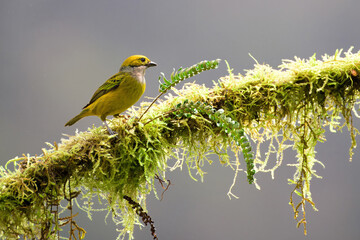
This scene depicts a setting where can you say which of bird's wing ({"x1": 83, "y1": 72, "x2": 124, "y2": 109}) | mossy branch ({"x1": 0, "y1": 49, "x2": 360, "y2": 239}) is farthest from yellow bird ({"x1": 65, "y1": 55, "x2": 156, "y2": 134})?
mossy branch ({"x1": 0, "y1": 49, "x2": 360, "y2": 239})

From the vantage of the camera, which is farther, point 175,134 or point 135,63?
point 135,63

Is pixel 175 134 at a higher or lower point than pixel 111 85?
lower

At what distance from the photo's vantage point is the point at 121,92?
1.84 m

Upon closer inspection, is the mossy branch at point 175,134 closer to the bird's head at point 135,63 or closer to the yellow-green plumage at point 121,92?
the yellow-green plumage at point 121,92

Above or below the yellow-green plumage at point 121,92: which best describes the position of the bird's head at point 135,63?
above

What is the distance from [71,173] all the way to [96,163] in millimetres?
155

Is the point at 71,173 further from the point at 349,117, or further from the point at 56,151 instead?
the point at 349,117

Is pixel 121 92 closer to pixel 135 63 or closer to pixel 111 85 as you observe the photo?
pixel 111 85

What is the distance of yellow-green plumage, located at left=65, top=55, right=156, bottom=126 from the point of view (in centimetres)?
183

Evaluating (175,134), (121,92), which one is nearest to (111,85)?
(121,92)

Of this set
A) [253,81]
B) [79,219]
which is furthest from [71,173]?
[79,219]

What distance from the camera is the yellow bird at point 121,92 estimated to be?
1830 millimetres

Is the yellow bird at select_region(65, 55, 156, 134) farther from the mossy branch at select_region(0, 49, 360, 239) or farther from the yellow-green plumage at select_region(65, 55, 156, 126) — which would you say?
the mossy branch at select_region(0, 49, 360, 239)

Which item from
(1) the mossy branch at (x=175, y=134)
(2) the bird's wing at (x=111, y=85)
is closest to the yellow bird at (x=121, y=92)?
(2) the bird's wing at (x=111, y=85)
